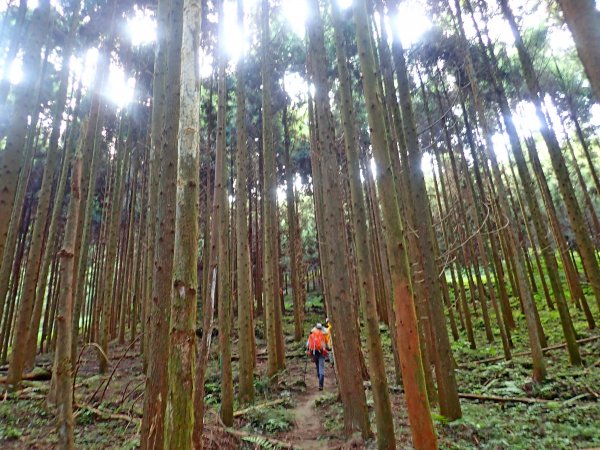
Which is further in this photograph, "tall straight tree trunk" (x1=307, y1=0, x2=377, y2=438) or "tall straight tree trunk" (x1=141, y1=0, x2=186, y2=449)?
"tall straight tree trunk" (x1=307, y1=0, x2=377, y2=438)

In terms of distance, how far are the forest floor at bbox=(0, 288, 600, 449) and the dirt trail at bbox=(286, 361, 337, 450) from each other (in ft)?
0.06

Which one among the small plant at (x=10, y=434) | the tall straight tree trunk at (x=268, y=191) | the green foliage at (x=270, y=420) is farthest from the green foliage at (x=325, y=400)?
the small plant at (x=10, y=434)

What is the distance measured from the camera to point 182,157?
2.62 metres

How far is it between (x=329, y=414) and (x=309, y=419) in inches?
15.7

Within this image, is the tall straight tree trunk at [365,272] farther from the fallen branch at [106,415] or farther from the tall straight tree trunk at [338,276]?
the fallen branch at [106,415]

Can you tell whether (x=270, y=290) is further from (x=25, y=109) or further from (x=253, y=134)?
(x=253, y=134)

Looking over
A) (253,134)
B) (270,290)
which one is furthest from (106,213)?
(270,290)

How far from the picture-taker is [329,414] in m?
6.86

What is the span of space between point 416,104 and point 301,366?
11.1 m

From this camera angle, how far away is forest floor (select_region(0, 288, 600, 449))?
5051mm

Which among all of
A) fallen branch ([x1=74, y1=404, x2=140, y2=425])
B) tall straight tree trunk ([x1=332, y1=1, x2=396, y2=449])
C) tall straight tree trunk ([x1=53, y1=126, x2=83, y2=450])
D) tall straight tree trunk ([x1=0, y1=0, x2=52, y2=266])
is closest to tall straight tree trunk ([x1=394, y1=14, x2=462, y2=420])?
tall straight tree trunk ([x1=332, y1=1, x2=396, y2=449])

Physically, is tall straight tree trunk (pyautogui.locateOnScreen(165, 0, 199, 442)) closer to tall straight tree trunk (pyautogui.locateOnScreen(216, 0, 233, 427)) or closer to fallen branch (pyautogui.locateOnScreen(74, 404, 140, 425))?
tall straight tree trunk (pyautogui.locateOnScreen(216, 0, 233, 427))

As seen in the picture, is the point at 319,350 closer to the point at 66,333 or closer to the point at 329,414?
the point at 329,414

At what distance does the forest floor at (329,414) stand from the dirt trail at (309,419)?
17 mm
